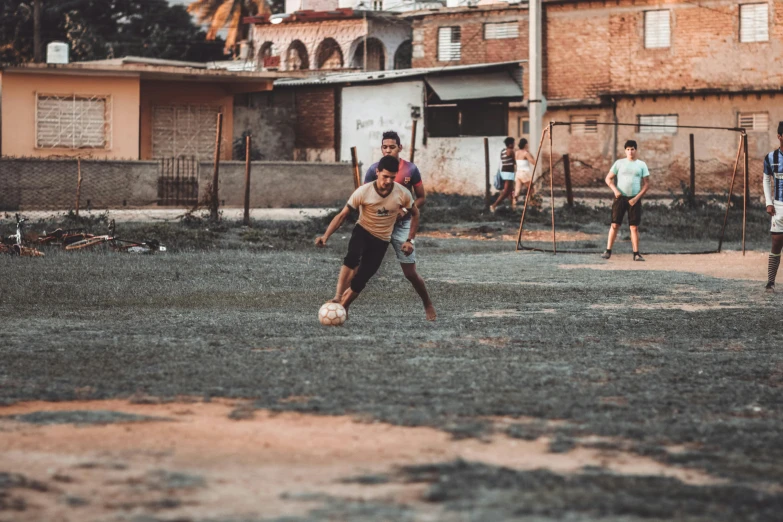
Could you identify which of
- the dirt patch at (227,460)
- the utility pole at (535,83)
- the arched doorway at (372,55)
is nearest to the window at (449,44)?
the arched doorway at (372,55)

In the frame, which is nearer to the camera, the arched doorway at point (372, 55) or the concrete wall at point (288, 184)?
the concrete wall at point (288, 184)

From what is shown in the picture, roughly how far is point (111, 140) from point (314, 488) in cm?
2816

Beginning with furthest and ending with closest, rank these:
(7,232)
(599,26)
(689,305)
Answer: (599,26) → (7,232) → (689,305)

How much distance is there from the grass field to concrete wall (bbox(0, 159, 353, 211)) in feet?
40.1

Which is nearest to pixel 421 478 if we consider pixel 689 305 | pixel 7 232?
pixel 689 305

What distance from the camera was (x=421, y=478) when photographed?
16.4 feet

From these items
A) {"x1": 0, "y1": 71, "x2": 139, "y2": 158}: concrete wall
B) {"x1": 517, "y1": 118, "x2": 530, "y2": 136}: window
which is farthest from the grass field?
{"x1": 517, "y1": 118, "x2": 530, "y2": 136}: window

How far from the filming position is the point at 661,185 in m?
42.2

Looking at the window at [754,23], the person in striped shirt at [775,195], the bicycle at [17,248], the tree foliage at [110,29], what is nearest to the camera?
the person in striped shirt at [775,195]

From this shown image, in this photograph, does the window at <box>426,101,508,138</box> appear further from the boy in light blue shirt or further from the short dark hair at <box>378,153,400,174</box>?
the short dark hair at <box>378,153,400,174</box>

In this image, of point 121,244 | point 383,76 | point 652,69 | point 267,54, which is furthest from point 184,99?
point 267,54

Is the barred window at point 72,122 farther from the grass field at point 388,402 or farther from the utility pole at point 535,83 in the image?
the grass field at point 388,402

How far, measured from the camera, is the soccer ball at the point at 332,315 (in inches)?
391

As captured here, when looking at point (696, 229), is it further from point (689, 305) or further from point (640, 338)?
point (640, 338)
